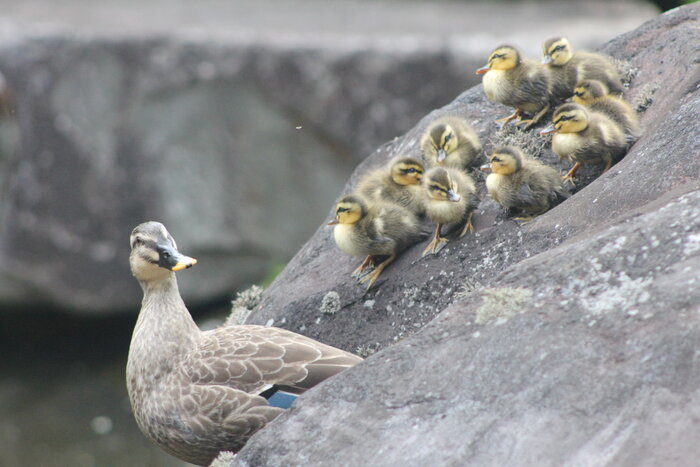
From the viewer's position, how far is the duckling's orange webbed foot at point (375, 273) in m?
3.97

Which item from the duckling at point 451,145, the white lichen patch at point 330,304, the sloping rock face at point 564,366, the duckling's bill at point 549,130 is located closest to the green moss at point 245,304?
the white lichen patch at point 330,304

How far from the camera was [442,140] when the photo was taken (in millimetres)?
4168

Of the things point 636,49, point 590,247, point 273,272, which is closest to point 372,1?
point 273,272

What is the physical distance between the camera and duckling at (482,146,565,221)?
365 cm

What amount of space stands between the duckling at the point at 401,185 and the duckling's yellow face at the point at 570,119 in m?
0.65

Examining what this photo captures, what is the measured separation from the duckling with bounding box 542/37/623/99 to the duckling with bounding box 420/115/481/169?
0.49 metres

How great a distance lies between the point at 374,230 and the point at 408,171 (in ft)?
1.23

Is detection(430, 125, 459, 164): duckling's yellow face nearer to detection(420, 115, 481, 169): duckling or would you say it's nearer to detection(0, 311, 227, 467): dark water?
detection(420, 115, 481, 169): duckling

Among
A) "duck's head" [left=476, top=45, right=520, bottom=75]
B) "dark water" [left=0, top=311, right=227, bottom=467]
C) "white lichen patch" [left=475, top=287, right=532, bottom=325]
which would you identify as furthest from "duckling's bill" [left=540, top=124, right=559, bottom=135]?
"dark water" [left=0, top=311, right=227, bottom=467]

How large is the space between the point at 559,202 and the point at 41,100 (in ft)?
17.6

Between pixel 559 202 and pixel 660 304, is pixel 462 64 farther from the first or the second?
pixel 660 304

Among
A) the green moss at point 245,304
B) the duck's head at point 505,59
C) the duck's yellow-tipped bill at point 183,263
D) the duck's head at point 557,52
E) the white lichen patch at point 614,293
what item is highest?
the duck's head at point 505,59

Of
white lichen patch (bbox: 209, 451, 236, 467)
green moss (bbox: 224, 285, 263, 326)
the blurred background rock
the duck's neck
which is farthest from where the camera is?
the blurred background rock

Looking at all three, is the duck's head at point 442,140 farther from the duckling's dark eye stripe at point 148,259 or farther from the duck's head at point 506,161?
the duckling's dark eye stripe at point 148,259
